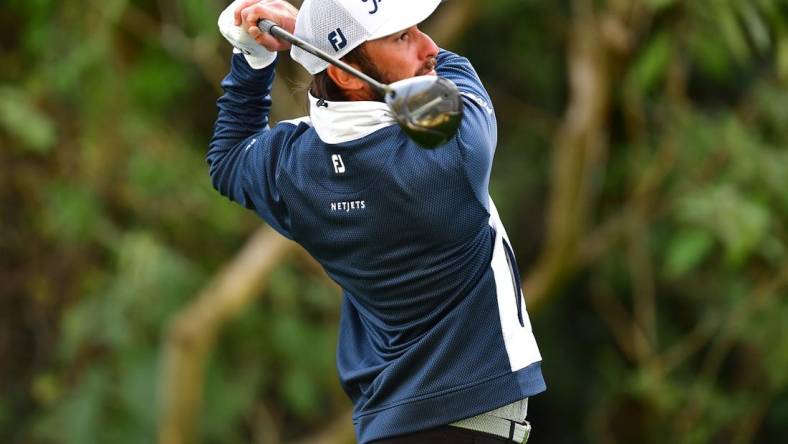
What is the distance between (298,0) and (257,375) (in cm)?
331

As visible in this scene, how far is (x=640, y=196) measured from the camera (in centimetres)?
802

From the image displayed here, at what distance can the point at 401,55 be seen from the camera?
2.93 meters

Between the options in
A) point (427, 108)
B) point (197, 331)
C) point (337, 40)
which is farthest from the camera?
point (197, 331)

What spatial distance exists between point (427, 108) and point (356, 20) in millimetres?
450

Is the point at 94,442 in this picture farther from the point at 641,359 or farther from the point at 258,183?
the point at 258,183

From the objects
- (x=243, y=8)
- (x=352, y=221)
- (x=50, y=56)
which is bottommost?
(x=50, y=56)

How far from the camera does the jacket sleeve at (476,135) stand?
2.86m

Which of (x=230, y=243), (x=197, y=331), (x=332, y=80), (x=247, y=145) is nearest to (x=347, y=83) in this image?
(x=332, y=80)

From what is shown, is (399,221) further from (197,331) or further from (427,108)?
(197,331)

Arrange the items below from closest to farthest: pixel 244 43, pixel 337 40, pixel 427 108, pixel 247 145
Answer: pixel 427 108 < pixel 337 40 < pixel 244 43 < pixel 247 145

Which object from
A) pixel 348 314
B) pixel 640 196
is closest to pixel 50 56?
pixel 640 196

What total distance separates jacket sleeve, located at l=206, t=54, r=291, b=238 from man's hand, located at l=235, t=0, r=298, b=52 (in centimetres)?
14

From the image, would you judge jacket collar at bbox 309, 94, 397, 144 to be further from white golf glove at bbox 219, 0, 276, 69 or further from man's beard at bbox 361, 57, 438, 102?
white golf glove at bbox 219, 0, 276, 69

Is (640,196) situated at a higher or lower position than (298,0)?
lower
